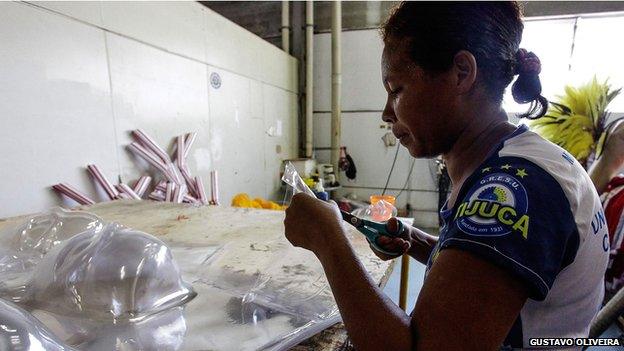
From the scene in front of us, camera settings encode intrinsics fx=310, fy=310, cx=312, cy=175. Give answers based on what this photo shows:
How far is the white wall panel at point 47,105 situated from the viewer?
1.46 m

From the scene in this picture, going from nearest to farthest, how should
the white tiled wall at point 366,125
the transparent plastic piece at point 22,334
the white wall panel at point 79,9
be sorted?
the transparent plastic piece at point 22,334, the white wall panel at point 79,9, the white tiled wall at point 366,125

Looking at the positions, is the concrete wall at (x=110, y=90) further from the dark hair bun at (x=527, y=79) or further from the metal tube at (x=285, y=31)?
the dark hair bun at (x=527, y=79)

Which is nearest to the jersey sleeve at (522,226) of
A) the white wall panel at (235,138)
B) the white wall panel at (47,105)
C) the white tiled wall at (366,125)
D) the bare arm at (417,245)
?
the bare arm at (417,245)

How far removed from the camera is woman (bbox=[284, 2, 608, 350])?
43 centimetres

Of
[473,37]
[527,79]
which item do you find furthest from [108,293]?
[527,79]

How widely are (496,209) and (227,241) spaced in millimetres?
933

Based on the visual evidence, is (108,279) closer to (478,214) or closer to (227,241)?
(227,241)

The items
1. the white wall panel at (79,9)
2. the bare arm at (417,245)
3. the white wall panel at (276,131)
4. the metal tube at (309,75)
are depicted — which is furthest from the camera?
the metal tube at (309,75)

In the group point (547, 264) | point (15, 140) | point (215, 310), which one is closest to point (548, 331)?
point (547, 264)

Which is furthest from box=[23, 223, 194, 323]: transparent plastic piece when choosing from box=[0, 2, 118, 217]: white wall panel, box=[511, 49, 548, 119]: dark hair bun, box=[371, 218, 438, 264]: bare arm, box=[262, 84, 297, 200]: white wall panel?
box=[262, 84, 297, 200]: white wall panel

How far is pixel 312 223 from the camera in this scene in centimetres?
66

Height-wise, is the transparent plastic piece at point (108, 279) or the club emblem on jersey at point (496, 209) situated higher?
the club emblem on jersey at point (496, 209)

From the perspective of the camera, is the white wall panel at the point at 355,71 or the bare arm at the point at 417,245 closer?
the bare arm at the point at 417,245

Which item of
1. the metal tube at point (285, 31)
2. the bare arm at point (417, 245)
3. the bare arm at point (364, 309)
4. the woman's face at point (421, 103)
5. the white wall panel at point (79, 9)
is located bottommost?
the bare arm at point (417, 245)
